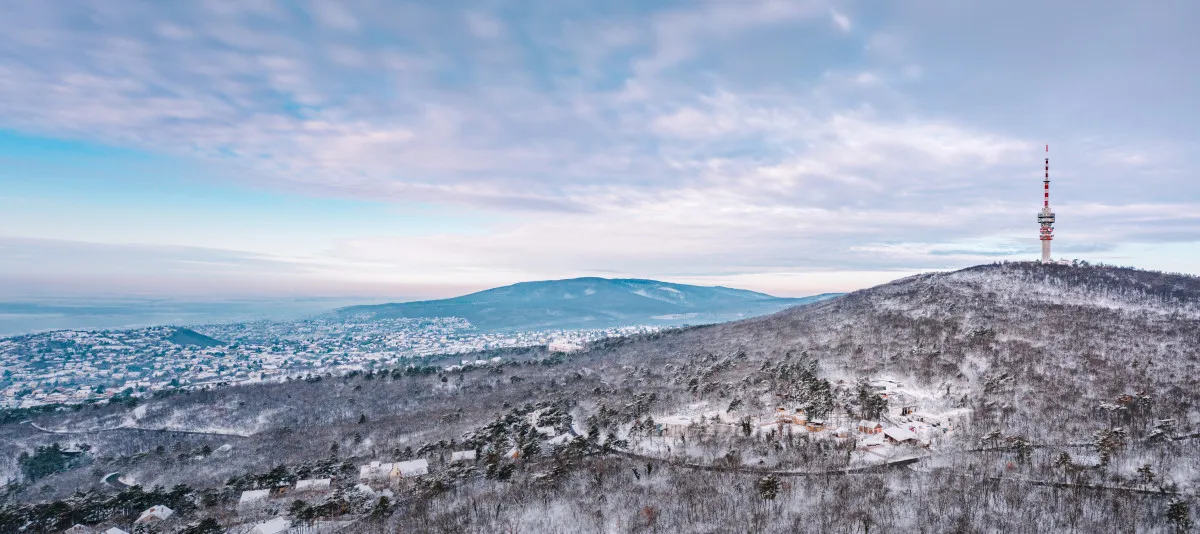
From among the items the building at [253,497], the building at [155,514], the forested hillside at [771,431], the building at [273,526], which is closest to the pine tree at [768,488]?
the forested hillside at [771,431]

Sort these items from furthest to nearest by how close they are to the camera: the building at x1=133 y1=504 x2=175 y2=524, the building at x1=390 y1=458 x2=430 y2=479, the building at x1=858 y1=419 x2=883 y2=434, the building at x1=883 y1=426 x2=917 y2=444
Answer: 1. the building at x1=390 y1=458 x2=430 y2=479
2. the building at x1=858 y1=419 x2=883 y2=434
3. the building at x1=883 y1=426 x2=917 y2=444
4. the building at x1=133 y1=504 x2=175 y2=524

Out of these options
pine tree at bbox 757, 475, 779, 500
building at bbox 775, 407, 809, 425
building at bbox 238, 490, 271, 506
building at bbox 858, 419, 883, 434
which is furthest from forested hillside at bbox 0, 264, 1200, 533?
building at bbox 858, 419, 883, 434

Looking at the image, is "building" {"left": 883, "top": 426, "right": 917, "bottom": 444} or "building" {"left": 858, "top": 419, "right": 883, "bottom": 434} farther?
"building" {"left": 858, "top": 419, "right": 883, "bottom": 434}

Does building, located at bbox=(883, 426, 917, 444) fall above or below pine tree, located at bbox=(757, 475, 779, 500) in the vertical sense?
above

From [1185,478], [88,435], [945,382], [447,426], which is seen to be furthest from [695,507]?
[88,435]

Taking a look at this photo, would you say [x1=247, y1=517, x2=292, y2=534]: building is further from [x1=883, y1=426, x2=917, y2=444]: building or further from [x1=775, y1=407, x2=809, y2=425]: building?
[x1=883, y1=426, x2=917, y2=444]: building

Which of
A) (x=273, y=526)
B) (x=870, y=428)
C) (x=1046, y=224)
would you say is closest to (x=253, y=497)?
(x=273, y=526)

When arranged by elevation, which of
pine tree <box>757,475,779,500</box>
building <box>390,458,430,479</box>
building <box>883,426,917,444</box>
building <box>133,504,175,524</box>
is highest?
building <box>883,426,917,444</box>

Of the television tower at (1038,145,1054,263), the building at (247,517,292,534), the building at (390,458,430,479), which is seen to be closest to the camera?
the building at (247,517,292,534)

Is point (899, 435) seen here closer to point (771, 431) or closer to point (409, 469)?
point (771, 431)
